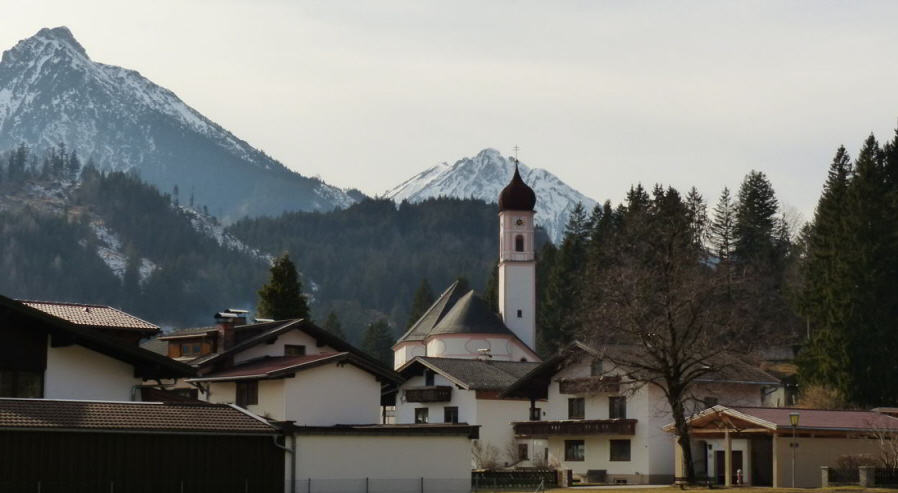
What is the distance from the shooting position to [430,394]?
81.9 metres

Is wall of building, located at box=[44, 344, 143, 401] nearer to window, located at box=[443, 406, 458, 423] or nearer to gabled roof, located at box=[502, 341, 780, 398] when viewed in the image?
gabled roof, located at box=[502, 341, 780, 398]

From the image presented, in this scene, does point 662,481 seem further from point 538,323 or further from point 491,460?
point 538,323

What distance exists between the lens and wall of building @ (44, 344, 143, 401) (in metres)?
42.2

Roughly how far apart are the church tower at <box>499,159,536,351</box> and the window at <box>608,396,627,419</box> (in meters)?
45.8

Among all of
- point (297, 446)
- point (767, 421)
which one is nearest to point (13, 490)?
point (297, 446)

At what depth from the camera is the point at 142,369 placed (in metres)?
43.3

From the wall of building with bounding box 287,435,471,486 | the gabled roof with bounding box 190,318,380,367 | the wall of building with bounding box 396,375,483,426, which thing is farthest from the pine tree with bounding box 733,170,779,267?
the wall of building with bounding box 287,435,471,486

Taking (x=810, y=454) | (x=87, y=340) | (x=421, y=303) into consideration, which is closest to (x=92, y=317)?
(x=87, y=340)

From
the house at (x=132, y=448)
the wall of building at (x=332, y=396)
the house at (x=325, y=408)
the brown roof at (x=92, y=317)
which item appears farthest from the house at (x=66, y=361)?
the wall of building at (x=332, y=396)

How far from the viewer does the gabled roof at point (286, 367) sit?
192ft

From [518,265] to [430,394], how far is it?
149ft

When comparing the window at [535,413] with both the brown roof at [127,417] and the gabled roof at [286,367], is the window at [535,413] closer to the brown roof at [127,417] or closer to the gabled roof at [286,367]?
the gabled roof at [286,367]

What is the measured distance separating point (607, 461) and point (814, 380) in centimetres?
1648

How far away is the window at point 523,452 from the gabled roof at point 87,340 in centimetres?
3826
